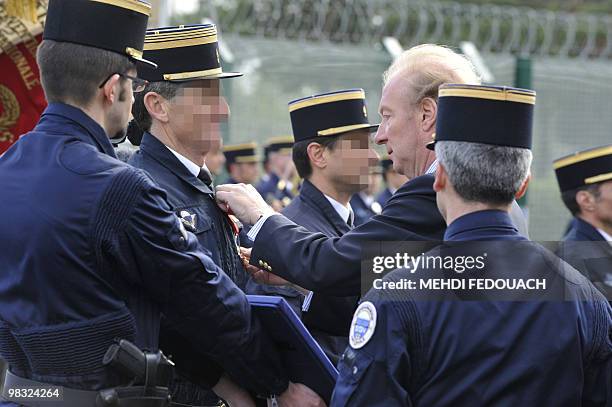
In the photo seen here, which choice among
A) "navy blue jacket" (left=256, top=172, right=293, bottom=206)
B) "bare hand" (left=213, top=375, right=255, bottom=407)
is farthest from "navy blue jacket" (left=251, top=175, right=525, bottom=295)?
"navy blue jacket" (left=256, top=172, right=293, bottom=206)

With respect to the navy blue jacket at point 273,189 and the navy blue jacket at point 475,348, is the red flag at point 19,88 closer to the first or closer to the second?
the navy blue jacket at point 475,348

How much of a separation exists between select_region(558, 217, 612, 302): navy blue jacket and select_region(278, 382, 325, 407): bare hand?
1.63 meters

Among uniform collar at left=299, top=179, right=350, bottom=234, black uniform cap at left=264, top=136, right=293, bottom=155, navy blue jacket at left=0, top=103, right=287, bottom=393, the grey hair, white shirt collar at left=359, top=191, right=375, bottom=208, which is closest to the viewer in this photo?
the grey hair

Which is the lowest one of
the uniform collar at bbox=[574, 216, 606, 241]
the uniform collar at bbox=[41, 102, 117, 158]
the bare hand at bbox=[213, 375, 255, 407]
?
the uniform collar at bbox=[574, 216, 606, 241]

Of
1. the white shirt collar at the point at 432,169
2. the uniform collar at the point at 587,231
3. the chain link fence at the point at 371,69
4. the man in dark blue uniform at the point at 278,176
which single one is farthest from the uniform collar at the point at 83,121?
the man in dark blue uniform at the point at 278,176

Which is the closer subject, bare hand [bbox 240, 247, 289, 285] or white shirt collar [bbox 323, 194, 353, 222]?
bare hand [bbox 240, 247, 289, 285]

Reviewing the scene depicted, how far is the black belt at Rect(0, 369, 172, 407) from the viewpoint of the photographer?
118 inches

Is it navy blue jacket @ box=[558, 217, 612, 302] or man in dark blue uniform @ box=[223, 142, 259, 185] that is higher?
navy blue jacket @ box=[558, 217, 612, 302]

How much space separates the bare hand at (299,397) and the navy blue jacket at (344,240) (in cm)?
33

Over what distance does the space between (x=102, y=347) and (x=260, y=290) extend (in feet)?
4.44

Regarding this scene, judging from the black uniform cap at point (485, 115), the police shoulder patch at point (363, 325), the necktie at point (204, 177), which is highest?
the black uniform cap at point (485, 115)

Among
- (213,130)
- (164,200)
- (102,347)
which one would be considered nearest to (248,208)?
(213,130)

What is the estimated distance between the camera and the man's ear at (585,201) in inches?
253

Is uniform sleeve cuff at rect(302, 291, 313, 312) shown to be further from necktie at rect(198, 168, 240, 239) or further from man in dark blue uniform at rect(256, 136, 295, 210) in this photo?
man in dark blue uniform at rect(256, 136, 295, 210)
